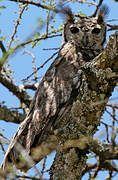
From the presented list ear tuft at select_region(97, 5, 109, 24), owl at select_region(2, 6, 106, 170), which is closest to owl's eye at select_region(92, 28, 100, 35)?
owl at select_region(2, 6, 106, 170)

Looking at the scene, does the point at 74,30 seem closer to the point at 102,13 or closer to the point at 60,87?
the point at 102,13

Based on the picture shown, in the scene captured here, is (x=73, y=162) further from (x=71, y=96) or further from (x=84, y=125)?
(x=71, y=96)

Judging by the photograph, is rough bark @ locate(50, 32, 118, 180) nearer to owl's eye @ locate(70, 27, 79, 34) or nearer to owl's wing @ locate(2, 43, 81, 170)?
owl's wing @ locate(2, 43, 81, 170)

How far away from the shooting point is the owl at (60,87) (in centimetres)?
358

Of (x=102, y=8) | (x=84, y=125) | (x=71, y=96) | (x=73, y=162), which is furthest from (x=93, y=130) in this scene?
(x=102, y=8)

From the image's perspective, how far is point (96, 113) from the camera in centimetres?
309

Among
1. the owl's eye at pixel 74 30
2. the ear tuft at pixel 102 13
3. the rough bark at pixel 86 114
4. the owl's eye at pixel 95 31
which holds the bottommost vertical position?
the rough bark at pixel 86 114

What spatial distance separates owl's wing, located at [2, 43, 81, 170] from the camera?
3.56 metres

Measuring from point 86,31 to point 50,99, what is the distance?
129 cm

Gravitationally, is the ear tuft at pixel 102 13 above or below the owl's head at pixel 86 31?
above

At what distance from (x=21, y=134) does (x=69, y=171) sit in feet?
2.75

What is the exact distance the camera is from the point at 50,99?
3.88m

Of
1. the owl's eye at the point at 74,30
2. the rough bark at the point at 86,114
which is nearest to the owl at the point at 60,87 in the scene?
the owl's eye at the point at 74,30

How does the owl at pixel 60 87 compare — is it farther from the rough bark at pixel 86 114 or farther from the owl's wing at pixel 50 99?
the rough bark at pixel 86 114
